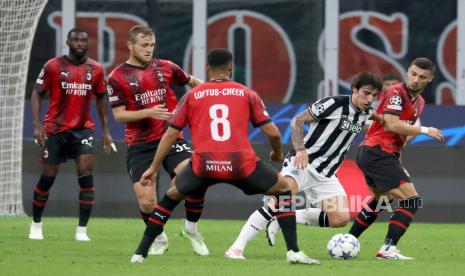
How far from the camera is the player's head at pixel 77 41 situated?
14.2 metres

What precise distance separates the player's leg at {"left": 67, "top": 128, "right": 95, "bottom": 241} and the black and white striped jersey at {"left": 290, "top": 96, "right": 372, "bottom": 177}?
A: 104 inches

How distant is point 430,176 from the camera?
59.7ft

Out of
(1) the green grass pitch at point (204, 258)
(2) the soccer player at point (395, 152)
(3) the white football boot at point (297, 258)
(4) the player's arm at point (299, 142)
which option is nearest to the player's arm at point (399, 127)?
(2) the soccer player at point (395, 152)

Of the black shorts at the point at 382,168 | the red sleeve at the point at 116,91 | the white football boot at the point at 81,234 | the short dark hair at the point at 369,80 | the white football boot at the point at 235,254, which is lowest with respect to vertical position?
the white football boot at the point at 81,234

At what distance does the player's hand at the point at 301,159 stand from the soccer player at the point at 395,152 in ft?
2.86

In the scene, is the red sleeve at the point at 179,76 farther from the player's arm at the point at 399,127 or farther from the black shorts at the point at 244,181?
the black shorts at the point at 244,181

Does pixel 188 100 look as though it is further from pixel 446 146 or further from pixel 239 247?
pixel 446 146

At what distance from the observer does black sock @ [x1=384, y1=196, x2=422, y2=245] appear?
12039 mm

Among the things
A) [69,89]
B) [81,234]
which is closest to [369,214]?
[81,234]

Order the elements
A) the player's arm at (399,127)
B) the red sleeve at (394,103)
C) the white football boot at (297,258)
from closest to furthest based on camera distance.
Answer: the white football boot at (297,258) < the player's arm at (399,127) < the red sleeve at (394,103)

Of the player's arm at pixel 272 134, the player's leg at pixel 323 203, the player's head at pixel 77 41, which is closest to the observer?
the player's arm at pixel 272 134

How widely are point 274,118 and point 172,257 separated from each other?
7074 millimetres

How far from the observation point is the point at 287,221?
10.9 m

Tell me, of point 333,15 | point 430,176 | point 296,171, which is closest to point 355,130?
point 296,171
